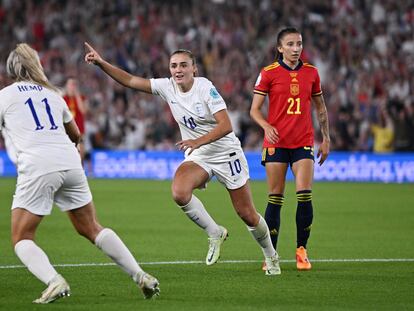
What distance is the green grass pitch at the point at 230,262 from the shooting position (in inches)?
335

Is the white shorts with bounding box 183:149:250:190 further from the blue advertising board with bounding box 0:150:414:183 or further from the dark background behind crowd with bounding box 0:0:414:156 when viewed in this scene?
the dark background behind crowd with bounding box 0:0:414:156

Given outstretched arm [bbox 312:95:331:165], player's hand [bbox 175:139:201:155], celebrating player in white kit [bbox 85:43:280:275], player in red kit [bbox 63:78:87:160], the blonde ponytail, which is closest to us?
the blonde ponytail

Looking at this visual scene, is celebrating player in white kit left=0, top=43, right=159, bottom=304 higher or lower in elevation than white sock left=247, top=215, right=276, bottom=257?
higher

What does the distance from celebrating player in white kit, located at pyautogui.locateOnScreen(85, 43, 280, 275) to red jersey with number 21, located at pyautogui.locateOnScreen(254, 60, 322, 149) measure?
652mm

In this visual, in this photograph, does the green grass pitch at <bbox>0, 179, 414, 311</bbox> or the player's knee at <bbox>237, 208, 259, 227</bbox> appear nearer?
the green grass pitch at <bbox>0, 179, 414, 311</bbox>

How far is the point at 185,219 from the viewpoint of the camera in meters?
17.4

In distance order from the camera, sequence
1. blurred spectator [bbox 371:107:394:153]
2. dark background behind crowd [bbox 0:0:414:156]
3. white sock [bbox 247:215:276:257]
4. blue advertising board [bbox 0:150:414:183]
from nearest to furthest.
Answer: white sock [bbox 247:215:276:257]
blue advertising board [bbox 0:150:414:183]
blurred spectator [bbox 371:107:394:153]
dark background behind crowd [bbox 0:0:414:156]

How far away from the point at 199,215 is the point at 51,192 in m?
2.83

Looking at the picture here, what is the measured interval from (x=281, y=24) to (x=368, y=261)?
20.5 m

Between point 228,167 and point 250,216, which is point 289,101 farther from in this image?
point 250,216

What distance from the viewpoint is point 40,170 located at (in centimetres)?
A: 802

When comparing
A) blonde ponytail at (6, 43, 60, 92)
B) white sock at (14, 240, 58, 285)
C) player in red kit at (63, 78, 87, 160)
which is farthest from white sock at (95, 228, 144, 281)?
player in red kit at (63, 78, 87, 160)

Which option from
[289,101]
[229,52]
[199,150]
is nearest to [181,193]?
[199,150]

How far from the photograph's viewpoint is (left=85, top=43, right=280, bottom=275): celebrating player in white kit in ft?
33.6
